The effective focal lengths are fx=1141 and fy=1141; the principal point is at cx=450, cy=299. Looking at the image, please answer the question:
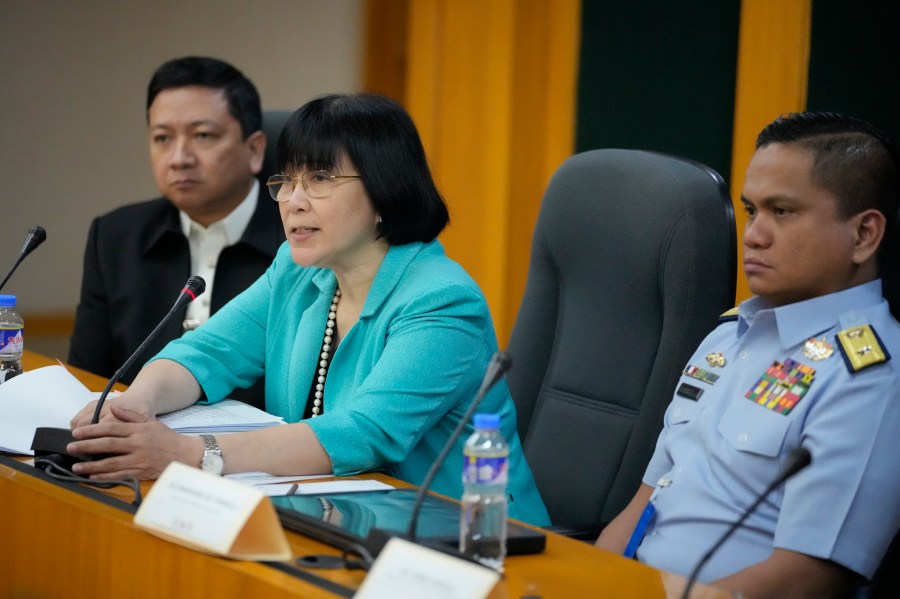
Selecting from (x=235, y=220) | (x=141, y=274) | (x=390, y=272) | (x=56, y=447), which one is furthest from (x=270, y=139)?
(x=56, y=447)

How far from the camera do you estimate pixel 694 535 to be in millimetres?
1631

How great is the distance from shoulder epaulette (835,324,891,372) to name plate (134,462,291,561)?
783 millimetres

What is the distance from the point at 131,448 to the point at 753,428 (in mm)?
855

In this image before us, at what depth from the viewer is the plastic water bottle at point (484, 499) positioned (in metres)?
1.24

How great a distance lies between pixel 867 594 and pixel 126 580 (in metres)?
0.97

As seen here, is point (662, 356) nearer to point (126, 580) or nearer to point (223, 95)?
point (126, 580)

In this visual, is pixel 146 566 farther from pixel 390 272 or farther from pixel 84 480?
pixel 390 272

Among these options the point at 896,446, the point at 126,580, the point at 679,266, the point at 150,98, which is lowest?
the point at 126,580

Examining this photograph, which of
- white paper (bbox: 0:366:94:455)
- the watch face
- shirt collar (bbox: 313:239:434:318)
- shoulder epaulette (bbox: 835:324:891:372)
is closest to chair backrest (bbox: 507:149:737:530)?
shirt collar (bbox: 313:239:434:318)

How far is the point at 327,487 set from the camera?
1539 millimetres

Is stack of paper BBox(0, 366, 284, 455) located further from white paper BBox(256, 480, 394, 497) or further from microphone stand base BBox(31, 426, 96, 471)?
white paper BBox(256, 480, 394, 497)

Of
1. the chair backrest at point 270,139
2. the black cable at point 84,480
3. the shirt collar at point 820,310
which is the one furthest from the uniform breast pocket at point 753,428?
the chair backrest at point 270,139

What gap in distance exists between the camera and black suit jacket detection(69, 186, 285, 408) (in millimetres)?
2842

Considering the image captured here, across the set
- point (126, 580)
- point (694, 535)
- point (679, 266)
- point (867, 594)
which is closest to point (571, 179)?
point (679, 266)
